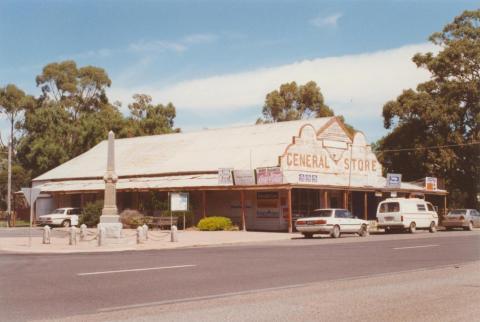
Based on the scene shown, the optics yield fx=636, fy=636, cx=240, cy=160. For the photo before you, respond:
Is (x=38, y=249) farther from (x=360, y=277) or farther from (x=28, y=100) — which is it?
(x=28, y=100)

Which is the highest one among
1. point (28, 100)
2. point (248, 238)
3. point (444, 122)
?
point (28, 100)

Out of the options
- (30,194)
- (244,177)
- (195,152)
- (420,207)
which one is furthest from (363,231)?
(195,152)

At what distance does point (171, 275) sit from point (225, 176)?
25.0 m

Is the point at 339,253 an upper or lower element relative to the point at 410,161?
lower

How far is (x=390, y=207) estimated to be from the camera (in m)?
36.4

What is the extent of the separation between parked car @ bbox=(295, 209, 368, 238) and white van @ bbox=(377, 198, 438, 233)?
3.93 meters

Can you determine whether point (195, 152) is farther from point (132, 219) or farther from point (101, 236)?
point (101, 236)

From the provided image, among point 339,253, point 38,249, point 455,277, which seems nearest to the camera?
point 455,277

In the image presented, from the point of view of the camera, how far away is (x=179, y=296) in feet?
35.4

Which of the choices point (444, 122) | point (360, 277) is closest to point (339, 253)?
point (360, 277)

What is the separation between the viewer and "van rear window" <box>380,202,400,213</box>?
118ft

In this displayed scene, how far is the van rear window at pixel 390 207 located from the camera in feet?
118

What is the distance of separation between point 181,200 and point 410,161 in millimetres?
29416

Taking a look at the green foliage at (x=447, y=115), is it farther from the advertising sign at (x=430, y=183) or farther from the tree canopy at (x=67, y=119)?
the tree canopy at (x=67, y=119)
